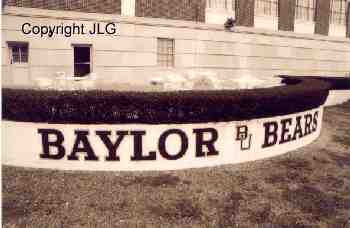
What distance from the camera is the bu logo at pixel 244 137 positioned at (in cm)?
769

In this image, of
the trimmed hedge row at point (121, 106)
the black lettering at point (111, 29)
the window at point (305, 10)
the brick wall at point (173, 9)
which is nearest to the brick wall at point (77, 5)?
the black lettering at point (111, 29)

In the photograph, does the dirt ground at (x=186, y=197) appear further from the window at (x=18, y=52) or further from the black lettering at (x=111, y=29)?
the black lettering at (x=111, y=29)

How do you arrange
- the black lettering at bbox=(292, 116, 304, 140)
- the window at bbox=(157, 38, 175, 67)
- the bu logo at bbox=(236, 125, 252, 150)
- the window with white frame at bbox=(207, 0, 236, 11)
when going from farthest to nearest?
the window with white frame at bbox=(207, 0, 236, 11) < the window at bbox=(157, 38, 175, 67) < the black lettering at bbox=(292, 116, 304, 140) < the bu logo at bbox=(236, 125, 252, 150)

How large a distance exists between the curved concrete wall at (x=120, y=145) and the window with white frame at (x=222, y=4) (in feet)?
47.5

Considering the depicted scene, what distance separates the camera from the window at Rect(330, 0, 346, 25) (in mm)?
26328

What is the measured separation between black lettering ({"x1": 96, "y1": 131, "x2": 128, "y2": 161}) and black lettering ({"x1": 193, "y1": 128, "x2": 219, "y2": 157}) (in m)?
1.64

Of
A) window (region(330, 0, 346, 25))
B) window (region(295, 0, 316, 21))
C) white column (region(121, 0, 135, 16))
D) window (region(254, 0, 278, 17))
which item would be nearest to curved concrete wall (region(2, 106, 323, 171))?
white column (region(121, 0, 135, 16))

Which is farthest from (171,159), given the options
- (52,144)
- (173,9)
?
(173,9)

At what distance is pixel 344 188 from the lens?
6.65 meters

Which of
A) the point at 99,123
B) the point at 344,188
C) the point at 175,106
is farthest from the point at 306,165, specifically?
the point at 99,123

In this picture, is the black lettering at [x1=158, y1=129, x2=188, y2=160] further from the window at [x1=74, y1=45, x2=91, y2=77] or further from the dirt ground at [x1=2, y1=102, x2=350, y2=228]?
the window at [x1=74, y1=45, x2=91, y2=77]

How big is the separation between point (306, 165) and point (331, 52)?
21588mm

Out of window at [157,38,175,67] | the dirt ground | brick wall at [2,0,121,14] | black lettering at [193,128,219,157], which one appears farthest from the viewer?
window at [157,38,175,67]

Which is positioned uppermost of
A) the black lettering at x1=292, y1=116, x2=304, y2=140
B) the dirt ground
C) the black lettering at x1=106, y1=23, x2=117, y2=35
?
the black lettering at x1=106, y1=23, x2=117, y2=35
